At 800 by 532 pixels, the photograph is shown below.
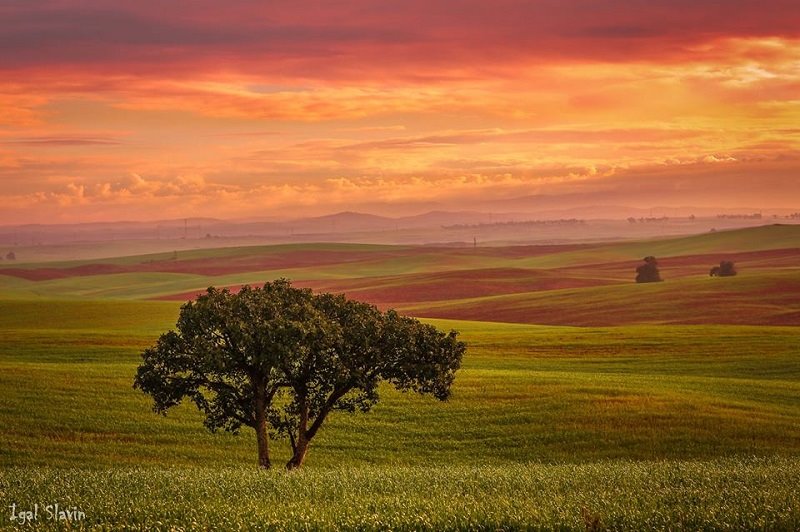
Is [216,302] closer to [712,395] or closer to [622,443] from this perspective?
[622,443]

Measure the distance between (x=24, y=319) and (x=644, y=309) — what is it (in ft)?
228

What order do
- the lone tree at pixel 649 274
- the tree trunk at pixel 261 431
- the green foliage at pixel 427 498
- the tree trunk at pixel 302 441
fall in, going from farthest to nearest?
1. the lone tree at pixel 649 274
2. the tree trunk at pixel 302 441
3. the tree trunk at pixel 261 431
4. the green foliage at pixel 427 498

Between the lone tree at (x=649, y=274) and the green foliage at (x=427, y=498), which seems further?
the lone tree at (x=649, y=274)

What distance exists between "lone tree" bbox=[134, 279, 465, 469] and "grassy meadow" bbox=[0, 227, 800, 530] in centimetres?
254

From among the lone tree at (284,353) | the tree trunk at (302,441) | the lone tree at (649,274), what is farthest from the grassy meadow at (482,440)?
the lone tree at (649,274)

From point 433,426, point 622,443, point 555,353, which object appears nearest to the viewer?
point 622,443

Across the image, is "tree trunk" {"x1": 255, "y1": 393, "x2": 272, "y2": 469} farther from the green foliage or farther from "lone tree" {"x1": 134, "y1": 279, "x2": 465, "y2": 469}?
the green foliage

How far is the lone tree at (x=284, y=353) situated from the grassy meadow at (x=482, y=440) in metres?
2.54

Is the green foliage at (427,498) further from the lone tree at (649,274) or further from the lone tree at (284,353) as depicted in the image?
the lone tree at (649,274)

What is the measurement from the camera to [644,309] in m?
96.5

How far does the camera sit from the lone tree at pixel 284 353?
1064 inches

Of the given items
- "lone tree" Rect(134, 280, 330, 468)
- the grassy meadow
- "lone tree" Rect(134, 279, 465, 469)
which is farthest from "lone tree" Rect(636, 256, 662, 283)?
"lone tree" Rect(134, 280, 330, 468)

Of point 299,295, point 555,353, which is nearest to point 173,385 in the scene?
point 299,295

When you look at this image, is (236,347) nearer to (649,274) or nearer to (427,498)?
(427,498)
